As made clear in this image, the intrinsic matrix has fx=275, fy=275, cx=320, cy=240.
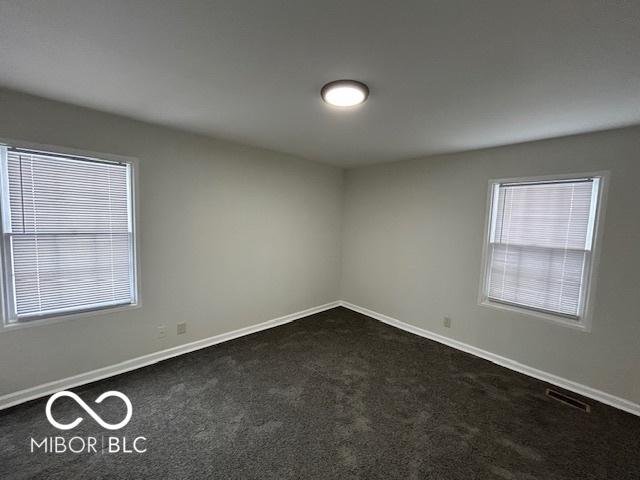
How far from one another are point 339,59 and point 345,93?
32cm

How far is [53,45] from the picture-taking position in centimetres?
138

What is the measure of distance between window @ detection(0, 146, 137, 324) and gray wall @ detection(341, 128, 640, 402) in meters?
2.99

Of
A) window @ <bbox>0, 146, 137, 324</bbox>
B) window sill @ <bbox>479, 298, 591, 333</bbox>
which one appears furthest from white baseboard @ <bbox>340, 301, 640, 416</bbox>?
window @ <bbox>0, 146, 137, 324</bbox>

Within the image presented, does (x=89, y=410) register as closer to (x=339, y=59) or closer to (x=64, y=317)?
(x=64, y=317)

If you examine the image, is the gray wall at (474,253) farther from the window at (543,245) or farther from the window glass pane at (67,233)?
the window glass pane at (67,233)

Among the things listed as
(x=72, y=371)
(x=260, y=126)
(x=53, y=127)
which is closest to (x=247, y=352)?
(x=72, y=371)

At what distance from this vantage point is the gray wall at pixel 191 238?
2.15m

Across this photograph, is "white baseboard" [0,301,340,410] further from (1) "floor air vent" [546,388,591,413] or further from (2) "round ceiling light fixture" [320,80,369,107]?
(1) "floor air vent" [546,388,591,413]

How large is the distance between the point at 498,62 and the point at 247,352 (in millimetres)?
3166

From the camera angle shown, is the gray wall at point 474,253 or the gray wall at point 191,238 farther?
the gray wall at point 474,253

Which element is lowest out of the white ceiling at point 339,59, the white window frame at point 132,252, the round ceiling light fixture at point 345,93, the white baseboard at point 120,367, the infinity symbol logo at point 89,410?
the infinity symbol logo at point 89,410

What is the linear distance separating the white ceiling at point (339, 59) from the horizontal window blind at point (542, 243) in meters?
0.61

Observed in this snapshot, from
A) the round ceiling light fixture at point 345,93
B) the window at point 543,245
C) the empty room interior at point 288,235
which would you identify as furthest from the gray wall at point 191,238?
the window at point 543,245

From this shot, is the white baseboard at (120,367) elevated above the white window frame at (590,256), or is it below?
below
